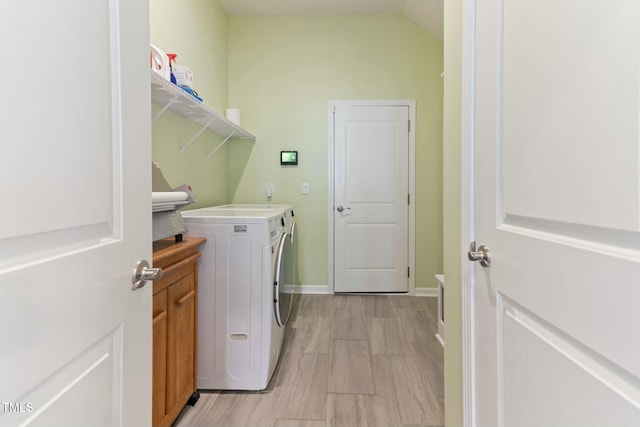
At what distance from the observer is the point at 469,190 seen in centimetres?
102

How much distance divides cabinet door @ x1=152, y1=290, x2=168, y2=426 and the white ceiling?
3002mm

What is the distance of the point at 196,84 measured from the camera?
8.46 feet

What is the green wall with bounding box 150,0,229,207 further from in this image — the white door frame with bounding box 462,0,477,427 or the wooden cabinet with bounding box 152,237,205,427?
the white door frame with bounding box 462,0,477,427

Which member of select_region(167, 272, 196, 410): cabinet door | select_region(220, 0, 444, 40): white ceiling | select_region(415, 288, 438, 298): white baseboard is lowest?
select_region(415, 288, 438, 298): white baseboard

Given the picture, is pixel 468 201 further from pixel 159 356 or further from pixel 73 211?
pixel 159 356

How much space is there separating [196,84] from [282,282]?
1715mm

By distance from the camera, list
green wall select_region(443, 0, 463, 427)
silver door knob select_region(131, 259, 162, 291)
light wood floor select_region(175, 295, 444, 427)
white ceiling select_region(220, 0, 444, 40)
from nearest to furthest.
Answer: silver door knob select_region(131, 259, 162, 291), green wall select_region(443, 0, 463, 427), light wood floor select_region(175, 295, 444, 427), white ceiling select_region(220, 0, 444, 40)

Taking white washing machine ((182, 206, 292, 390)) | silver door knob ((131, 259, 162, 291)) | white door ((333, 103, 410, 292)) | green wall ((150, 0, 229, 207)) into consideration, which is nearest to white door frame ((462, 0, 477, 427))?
silver door knob ((131, 259, 162, 291))

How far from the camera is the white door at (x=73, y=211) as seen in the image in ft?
1.46

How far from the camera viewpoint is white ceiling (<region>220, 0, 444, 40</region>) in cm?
312

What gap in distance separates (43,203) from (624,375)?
920 mm

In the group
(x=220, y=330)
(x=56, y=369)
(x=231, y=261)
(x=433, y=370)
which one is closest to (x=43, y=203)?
(x=56, y=369)

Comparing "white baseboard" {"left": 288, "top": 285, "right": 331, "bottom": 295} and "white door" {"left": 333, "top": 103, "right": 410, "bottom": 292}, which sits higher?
"white door" {"left": 333, "top": 103, "right": 410, "bottom": 292}

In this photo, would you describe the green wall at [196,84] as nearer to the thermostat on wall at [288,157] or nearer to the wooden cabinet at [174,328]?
the thermostat on wall at [288,157]
